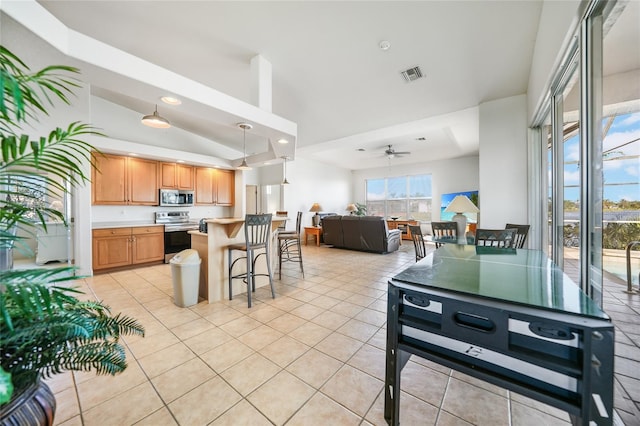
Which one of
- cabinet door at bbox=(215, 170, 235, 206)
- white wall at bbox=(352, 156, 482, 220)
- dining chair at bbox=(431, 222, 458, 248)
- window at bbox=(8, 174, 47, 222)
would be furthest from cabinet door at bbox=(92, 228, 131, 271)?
white wall at bbox=(352, 156, 482, 220)

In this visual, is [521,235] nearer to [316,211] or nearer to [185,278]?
[185,278]

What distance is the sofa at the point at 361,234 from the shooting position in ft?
19.0

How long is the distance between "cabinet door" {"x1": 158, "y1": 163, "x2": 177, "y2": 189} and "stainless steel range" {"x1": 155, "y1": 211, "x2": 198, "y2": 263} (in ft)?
2.10

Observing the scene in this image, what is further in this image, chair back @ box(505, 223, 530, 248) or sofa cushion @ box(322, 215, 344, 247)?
sofa cushion @ box(322, 215, 344, 247)

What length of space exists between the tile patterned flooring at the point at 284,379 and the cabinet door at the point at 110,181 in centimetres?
292

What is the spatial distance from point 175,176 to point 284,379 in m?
5.32

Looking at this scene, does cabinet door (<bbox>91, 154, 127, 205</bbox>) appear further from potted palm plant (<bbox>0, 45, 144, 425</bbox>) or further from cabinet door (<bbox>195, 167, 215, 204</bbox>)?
potted palm plant (<bbox>0, 45, 144, 425</bbox>)

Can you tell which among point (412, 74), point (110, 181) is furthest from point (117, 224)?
point (412, 74)

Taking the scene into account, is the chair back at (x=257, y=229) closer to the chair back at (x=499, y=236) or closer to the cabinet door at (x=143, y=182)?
the chair back at (x=499, y=236)

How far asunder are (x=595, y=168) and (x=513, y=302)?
1104mm

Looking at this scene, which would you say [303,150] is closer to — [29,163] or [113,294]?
[113,294]

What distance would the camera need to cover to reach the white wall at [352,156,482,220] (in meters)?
7.88

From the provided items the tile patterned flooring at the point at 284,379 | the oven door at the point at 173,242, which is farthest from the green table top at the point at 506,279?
the oven door at the point at 173,242

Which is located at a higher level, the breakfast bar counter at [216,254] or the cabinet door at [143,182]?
the cabinet door at [143,182]
